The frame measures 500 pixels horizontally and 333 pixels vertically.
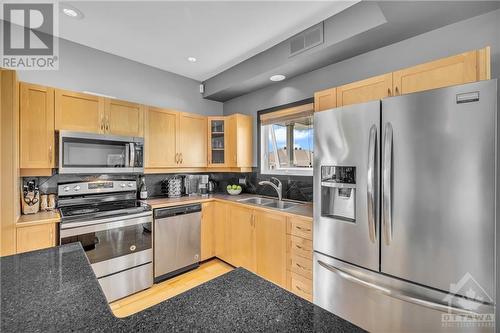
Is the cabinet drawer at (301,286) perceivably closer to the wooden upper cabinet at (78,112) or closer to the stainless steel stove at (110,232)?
the stainless steel stove at (110,232)

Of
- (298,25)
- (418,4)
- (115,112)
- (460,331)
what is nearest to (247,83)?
(298,25)

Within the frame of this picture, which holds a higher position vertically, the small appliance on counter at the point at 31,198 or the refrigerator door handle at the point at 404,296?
the small appliance on counter at the point at 31,198

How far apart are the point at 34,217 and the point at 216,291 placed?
2.18 metres

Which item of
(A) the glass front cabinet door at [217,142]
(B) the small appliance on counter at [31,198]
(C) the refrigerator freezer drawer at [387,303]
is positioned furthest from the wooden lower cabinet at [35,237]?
(C) the refrigerator freezer drawer at [387,303]

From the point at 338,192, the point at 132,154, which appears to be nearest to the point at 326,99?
the point at 338,192

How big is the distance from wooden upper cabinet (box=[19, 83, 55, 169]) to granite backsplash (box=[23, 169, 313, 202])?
34 cm

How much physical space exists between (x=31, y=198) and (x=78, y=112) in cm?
96

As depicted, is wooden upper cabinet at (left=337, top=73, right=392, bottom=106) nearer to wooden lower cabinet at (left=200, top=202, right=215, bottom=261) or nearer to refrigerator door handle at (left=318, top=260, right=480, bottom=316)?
refrigerator door handle at (left=318, top=260, right=480, bottom=316)

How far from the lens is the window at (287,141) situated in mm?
2921

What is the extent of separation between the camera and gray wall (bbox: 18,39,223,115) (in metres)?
2.46

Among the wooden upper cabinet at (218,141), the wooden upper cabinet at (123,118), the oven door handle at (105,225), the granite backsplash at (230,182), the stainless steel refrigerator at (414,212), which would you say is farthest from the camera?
the wooden upper cabinet at (218,141)

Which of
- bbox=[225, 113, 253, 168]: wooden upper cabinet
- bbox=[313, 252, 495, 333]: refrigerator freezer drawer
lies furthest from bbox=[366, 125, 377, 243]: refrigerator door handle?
bbox=[225, 113, 253, 168]: wooden upper cabinet

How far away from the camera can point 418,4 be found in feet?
5.17

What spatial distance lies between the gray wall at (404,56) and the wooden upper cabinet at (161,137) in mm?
1504
